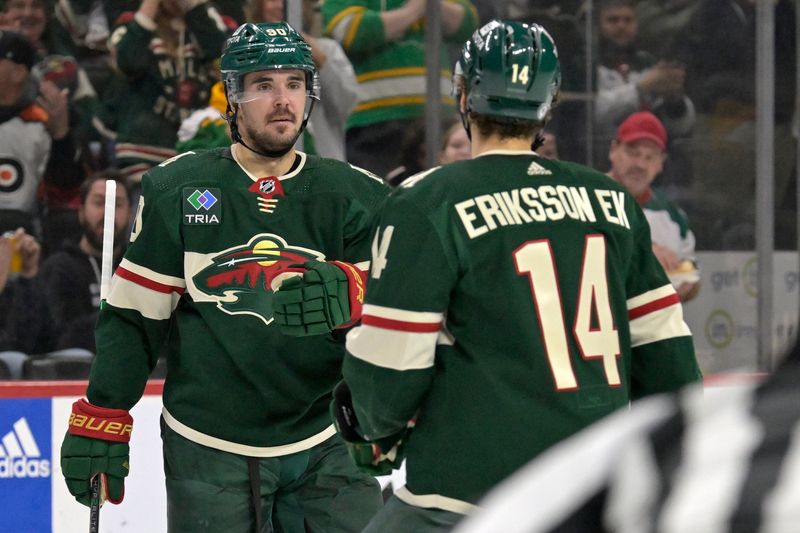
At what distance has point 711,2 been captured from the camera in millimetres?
5652

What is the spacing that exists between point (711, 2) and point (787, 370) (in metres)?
5.24

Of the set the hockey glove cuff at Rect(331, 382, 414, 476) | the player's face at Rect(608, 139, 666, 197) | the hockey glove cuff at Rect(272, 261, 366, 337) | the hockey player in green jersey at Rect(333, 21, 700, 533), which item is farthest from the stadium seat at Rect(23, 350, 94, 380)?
the hockey player in green jersey at Rect(333, 21, 700, 533)

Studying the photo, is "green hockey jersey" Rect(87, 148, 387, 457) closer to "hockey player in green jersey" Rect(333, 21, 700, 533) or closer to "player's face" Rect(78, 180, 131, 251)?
"hockey player in green jersey" Rect(333, 21, 700, 533)

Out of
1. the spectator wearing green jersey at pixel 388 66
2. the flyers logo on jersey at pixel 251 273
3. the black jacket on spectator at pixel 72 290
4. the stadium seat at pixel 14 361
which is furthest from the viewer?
the spectator wearing green jersey at pixel 388 66

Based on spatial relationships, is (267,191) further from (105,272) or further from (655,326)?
(655,326)

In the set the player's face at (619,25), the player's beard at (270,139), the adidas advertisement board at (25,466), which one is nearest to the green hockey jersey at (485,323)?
the player's beard at (270,139)

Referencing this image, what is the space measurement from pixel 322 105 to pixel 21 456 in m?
1.78

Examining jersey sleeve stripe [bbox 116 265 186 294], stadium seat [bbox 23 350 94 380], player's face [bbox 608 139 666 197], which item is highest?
jersey sleeve stripe [bbox 116 265 186 294]

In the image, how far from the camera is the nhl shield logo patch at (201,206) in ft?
9.23

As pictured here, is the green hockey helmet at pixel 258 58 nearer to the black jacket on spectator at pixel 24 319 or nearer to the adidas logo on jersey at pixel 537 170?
the adidas logo on jersey at pixel 537 170

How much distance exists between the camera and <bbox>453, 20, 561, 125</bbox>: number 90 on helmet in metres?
2.09

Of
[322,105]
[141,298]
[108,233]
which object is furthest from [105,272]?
[322,105]

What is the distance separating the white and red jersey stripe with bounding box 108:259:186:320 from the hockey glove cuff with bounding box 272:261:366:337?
0.98ft

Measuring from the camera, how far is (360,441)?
2.16 m
